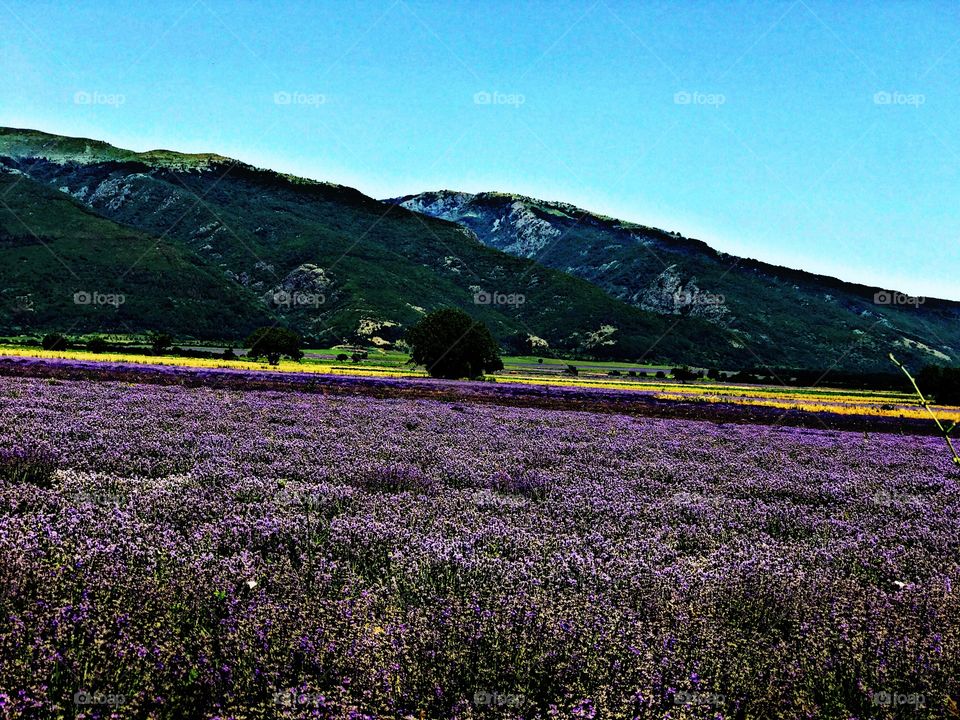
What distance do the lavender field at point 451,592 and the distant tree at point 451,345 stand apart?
169ft

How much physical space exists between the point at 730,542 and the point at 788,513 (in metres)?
1.81

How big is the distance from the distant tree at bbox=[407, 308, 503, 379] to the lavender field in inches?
2030

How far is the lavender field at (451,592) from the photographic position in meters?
3.25

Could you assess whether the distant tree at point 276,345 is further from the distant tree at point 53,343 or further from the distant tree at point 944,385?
the distant tree at point 944,385

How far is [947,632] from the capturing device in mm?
4180

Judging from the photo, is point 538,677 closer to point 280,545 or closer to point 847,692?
point 847,692

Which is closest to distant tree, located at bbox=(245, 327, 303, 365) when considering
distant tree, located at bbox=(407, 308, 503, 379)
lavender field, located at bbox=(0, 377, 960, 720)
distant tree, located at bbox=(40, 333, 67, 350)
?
distant tree, located at bbox=(40, 333, 67, 350)

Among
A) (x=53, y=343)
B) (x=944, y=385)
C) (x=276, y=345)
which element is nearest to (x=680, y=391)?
(x=944, y=385)

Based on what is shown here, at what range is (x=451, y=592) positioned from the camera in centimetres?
446

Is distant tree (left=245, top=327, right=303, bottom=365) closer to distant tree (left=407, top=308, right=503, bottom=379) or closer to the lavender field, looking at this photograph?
distant tree (left=407, top=308, right=503, bottom=379)

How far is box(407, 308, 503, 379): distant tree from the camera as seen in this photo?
200 feet

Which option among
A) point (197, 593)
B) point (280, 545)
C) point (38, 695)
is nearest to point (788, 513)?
point (280, 545)

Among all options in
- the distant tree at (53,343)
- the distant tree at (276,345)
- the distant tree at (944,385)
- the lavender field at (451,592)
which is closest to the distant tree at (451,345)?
the distant tree at (276,345)

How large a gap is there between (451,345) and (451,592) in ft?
184
